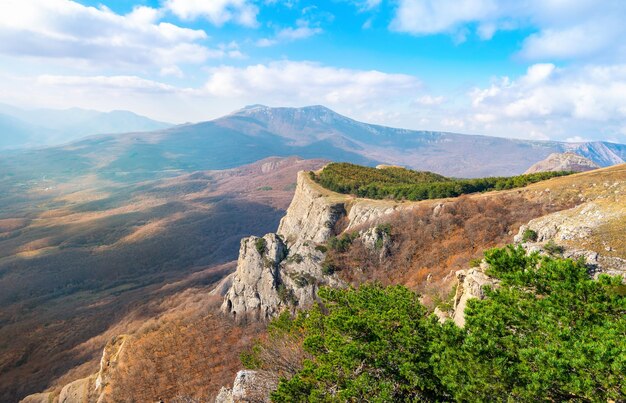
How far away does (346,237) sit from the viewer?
159 ft

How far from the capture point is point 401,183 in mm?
65250

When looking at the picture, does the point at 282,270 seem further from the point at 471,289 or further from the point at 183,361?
the point at 471,289

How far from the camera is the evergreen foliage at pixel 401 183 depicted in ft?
164

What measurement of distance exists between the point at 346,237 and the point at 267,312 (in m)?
17.2

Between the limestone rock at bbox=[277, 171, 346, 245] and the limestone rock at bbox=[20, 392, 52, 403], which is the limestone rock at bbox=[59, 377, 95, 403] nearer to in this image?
the limestone rock at bbox=[20, 392, 52, 403]

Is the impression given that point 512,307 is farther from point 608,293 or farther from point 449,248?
point 449,248

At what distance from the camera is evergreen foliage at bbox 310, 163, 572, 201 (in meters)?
50.0

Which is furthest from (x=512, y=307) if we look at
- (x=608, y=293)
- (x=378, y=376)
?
(x=378, y=376)

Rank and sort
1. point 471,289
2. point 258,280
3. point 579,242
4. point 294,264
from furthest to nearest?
point 258,280 → point 294,264 → point 579,242 → point 471,289

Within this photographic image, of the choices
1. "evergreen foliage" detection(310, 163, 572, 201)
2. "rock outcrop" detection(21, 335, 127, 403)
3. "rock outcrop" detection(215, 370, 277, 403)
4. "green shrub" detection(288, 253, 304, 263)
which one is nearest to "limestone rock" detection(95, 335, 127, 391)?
"rock outcrop" detection(21, 335, 127, 403)

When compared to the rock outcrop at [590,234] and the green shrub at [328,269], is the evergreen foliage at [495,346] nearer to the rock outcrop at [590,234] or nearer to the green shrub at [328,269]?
the rock outcrop at [590,234]

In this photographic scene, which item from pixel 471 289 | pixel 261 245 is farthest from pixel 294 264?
pixel 471 289

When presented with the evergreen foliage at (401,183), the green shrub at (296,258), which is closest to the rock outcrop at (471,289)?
the green shrub at (296,258)

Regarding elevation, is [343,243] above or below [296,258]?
above
